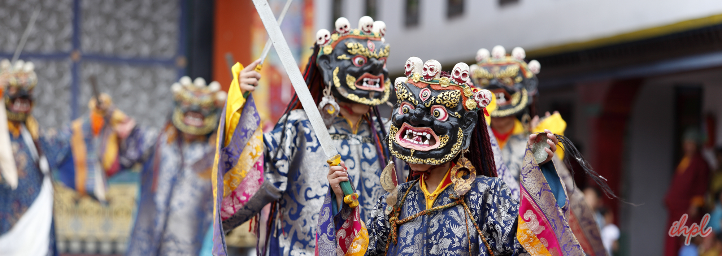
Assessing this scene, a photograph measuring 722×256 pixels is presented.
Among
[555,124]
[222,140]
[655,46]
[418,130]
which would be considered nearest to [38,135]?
[222,140]

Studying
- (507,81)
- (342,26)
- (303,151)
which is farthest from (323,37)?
(507,81)

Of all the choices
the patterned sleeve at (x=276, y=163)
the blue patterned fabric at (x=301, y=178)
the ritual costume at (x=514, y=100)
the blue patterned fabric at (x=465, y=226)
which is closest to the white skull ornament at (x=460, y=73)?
the blue patterned fabric at (x=465, y=226)

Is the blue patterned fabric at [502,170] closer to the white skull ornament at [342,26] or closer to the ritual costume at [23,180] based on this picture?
the white skull ornament at [342,26]

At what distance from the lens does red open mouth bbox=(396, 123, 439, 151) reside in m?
3.24

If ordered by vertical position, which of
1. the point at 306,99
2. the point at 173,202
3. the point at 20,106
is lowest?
the point at 173,202

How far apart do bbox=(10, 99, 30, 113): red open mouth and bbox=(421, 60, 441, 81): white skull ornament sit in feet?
15.7

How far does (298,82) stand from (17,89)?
175 inches

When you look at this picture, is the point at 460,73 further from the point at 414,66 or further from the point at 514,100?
the point at 514,100

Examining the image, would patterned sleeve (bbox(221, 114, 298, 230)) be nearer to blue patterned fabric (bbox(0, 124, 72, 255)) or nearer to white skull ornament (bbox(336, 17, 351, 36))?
white skull ornament (bbox(336, 17, 351, 36))

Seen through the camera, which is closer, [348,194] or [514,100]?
[348,194]

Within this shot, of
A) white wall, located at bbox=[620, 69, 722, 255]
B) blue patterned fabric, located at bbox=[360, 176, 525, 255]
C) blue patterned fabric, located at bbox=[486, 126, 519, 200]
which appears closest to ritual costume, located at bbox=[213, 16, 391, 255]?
blue patterned fabric, located at bbox=[486, 126, 519, 200]

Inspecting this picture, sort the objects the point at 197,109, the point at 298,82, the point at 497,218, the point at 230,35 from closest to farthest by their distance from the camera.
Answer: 1. the point at 497,218
2. the point at 298,82
3. the point at 197,109
4. the point at 230,35

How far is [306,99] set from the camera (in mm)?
3332

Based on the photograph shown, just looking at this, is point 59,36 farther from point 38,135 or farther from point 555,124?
point 555,124
